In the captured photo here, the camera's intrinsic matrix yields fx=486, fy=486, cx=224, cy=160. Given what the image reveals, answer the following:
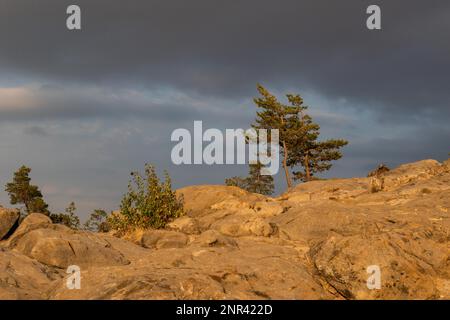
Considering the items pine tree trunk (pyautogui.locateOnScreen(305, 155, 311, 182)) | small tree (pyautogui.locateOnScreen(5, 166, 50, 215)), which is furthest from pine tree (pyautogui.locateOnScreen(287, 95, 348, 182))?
small tree (pyautogui.locateOnScreen(5, 166, 50, 215))

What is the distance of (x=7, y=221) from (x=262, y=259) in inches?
507

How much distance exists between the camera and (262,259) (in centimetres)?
1422

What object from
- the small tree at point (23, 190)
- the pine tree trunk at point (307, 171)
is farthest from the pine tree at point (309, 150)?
the small tree at point (23, 190)

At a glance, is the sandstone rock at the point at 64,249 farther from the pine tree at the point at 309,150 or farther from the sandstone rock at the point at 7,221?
the pine tree at the point at 309,150

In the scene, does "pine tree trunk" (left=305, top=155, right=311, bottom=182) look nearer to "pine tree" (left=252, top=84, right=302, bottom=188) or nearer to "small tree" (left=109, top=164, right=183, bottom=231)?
"pine tree" (left=252, top=84, right=302, bottom=188)

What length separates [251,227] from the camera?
2208cm

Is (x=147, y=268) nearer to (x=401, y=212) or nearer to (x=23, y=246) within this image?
(x=23, y=246)

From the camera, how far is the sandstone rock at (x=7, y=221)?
2120 centimetres

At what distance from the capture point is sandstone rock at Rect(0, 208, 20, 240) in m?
21.2

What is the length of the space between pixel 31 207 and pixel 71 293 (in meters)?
44.9

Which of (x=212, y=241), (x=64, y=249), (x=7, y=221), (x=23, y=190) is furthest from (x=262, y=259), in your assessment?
(x=23, y=190)
